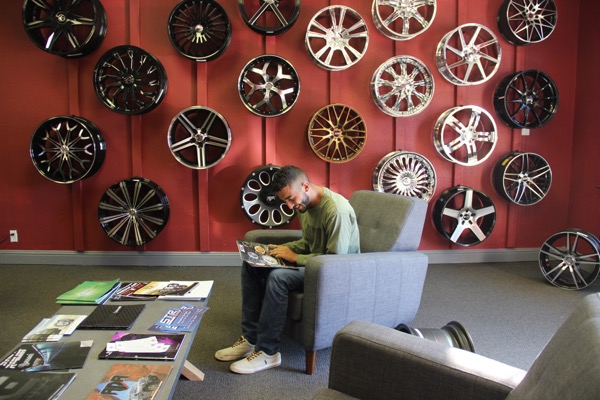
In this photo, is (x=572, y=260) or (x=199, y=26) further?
(x=199, y=26)

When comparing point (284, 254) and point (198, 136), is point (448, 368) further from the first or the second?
point (198, 136)

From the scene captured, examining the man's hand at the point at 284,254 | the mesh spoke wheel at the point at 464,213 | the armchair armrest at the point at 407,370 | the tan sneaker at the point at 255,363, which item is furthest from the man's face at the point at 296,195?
the mesh spoke wheel at the point at 464,213

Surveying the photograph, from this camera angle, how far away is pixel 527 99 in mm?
4938

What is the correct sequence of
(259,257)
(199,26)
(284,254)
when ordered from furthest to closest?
(199,26), (284,254), (259,257)

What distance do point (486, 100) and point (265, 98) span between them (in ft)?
8.91

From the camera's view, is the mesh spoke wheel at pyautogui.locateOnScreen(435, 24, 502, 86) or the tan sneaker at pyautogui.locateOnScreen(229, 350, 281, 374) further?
the mesh spoke wheel at pyautogui.locateOnScreen(435, 24, 502, 86)

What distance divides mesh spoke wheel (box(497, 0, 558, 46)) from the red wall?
0.60ft

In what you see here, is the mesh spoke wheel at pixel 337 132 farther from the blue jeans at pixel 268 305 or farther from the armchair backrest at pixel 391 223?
the blue jeans at pixel 268 305

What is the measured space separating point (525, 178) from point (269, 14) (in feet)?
11.7

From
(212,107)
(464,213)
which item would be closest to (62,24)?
(212,107)

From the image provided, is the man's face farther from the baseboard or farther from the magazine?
the baseboard

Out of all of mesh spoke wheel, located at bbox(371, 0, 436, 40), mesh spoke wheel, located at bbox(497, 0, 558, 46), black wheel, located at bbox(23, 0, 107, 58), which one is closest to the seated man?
mesh spoke wheel, located at bbox(371, 0, 436, 40)

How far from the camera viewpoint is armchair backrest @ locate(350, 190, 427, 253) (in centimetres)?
280

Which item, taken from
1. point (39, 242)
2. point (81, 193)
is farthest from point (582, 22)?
point (39, 242)
